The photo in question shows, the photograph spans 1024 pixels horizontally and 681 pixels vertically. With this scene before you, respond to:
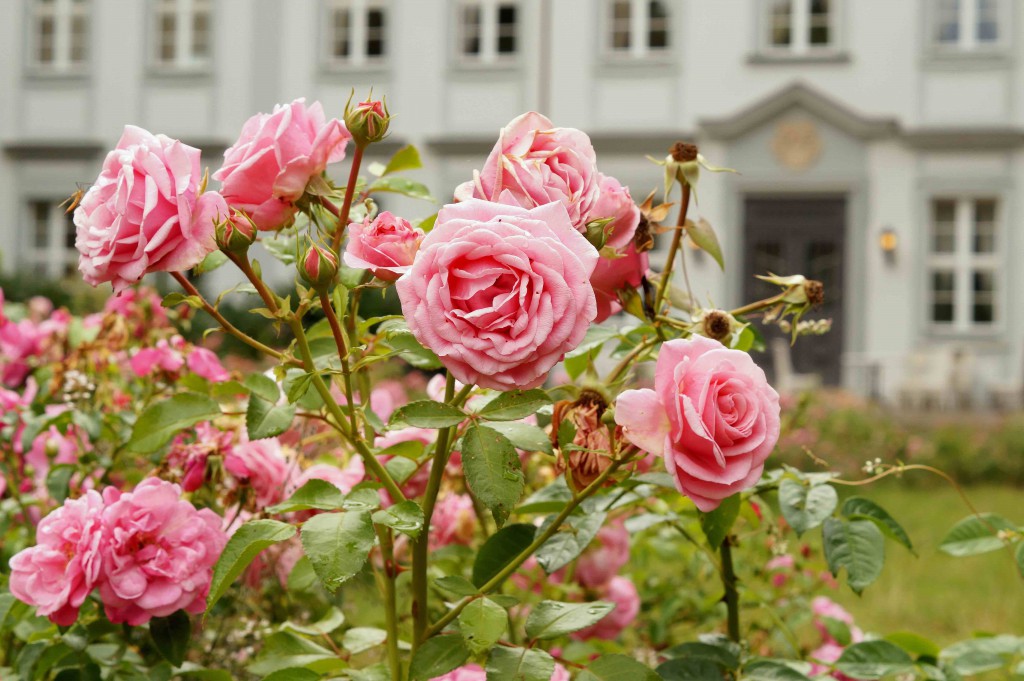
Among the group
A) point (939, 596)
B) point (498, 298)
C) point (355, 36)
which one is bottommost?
point (939, 596)

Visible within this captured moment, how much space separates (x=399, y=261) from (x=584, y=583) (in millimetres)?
827

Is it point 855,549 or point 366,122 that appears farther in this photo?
point 855,549

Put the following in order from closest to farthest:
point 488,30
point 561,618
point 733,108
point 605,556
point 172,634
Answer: point 561,618 → point 172,634 → point 605,556 → point 733,108 → point 488,30

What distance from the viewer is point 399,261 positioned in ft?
2.67

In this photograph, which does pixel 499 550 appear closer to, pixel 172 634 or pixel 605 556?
pixel 172 634

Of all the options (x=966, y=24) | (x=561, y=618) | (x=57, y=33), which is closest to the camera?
(x=561, y=618)

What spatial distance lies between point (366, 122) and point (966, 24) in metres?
11.9

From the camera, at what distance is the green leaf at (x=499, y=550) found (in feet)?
3.06

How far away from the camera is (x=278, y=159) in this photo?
2.89ft

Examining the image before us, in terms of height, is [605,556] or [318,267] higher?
[318,267]

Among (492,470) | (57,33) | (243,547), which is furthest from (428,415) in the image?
(57,33)

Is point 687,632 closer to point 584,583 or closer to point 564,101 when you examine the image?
point 584,583

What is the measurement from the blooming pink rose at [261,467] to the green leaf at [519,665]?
0.31m

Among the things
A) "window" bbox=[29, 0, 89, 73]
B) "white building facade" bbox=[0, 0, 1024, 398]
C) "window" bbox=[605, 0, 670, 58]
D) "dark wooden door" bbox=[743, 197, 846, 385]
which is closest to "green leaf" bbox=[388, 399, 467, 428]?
"white building facade" bbox=[0, 0, 1024, 398]
